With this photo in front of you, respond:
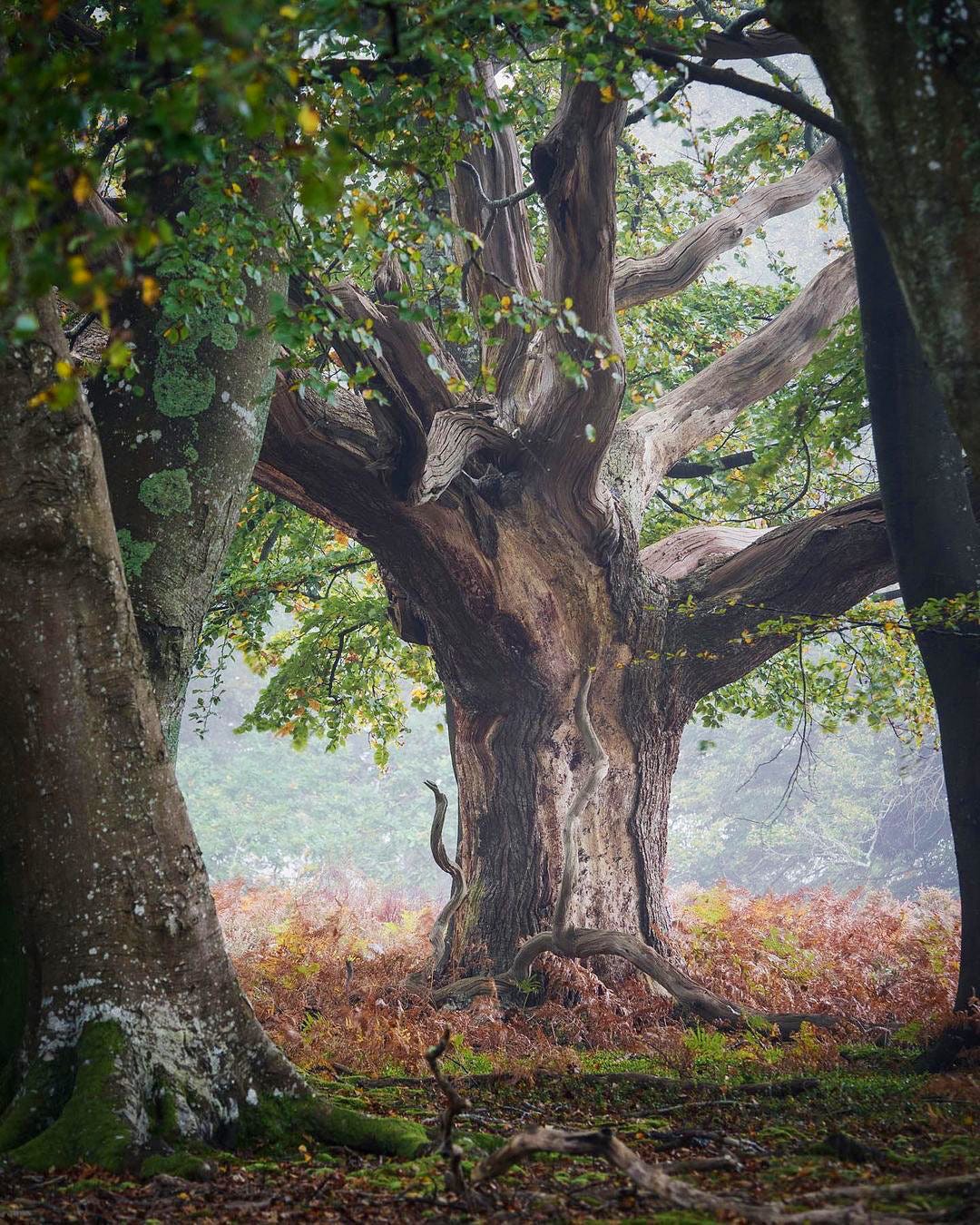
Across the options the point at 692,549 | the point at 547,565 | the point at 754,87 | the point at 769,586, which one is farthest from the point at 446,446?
the point at 692,549

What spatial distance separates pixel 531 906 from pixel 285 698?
3313mm

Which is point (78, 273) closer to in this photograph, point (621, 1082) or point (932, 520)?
point (621, 1082)

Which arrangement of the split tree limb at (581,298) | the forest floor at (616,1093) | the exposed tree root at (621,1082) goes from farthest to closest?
1. the split tree limb at (581,298)
2. the exposed tree root at (621,1082)
3. the forest floor at (616,1093)

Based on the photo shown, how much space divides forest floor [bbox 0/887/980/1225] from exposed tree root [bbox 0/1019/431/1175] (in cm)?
9

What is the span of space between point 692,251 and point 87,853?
23.6ft

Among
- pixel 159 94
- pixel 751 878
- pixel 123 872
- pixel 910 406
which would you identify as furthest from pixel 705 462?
pixel 751 878

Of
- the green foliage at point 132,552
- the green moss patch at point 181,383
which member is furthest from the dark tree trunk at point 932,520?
the green foliage at point 132,552

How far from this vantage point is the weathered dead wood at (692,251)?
26.9 feet

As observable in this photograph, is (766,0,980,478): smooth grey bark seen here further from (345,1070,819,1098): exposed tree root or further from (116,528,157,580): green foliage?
(345,1070,819,1098): exposed tree root

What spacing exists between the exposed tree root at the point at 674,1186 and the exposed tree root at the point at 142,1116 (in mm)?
873

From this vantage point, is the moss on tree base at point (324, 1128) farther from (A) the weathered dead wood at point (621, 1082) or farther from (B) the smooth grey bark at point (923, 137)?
(B) the smooth grey bark at point (923, 137)

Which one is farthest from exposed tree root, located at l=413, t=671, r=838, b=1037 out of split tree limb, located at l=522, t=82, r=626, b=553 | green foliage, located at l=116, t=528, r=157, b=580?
green foliage, located at l=116, t=528, r=157, b=580

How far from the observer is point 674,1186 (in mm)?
2430

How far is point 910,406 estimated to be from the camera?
5.75 metres
